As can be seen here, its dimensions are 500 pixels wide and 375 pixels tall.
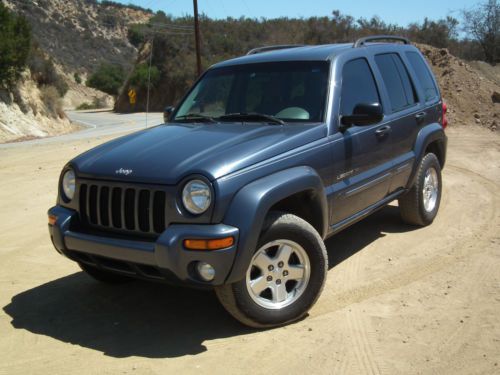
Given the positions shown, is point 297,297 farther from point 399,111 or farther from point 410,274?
point 399,111

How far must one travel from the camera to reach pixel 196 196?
3.59 m

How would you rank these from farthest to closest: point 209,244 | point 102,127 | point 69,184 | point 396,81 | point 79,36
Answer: point 79,36
point 102,127
point 396,81
point 69,184
point 209,244

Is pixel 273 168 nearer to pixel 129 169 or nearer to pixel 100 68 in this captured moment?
pixel 129 169

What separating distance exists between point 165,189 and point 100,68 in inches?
2771

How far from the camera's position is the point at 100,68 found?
2763 inches

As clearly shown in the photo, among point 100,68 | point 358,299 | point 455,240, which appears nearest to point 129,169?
point 358,299

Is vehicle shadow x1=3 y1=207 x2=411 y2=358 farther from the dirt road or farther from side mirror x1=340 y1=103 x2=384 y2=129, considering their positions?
side mirror x1=340 y1=103 x2=384 y2=129

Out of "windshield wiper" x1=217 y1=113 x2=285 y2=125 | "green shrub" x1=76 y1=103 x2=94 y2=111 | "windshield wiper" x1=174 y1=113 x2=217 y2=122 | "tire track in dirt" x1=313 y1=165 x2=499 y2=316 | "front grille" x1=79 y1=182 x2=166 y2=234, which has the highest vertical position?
"windshield wiper" x1=217 y1=113 x2=285 y2=125

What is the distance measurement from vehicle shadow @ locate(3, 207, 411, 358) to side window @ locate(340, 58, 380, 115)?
1.51 metres

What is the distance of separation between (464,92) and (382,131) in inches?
551

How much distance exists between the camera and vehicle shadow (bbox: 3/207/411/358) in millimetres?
3891

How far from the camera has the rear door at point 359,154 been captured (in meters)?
4.63

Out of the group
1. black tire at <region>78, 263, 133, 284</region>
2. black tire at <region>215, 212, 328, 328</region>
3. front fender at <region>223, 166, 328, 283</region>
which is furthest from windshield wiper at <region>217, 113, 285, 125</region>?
black tire at <region>78, 263, 133, 284</region>

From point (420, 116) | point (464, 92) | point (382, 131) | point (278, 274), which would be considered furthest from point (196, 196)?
point (464, 92)
